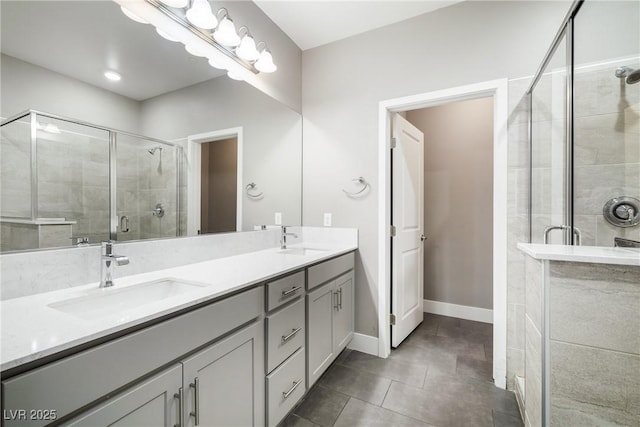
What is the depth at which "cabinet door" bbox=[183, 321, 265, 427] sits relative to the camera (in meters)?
0.92

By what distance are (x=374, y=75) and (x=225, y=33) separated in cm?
117

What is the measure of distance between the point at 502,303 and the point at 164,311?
6.41 feet

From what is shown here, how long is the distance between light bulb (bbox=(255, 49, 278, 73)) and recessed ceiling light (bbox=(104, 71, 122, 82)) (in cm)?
99

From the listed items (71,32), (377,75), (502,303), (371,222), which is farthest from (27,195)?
(502,303)

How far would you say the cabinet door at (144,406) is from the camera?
69cm

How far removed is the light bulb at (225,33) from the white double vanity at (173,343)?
1241mm

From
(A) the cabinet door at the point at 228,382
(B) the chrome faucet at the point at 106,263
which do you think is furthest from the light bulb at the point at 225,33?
(A) the cabinet door at the point at 228,382

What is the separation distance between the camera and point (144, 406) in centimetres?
79

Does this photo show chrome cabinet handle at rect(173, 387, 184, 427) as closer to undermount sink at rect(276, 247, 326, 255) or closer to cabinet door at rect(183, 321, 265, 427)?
cabinet door at rect(183, 321, 265, 427)

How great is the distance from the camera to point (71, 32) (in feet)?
3.64

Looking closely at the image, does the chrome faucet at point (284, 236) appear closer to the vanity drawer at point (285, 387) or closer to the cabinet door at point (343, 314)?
the cabinet door at point (343, 314)

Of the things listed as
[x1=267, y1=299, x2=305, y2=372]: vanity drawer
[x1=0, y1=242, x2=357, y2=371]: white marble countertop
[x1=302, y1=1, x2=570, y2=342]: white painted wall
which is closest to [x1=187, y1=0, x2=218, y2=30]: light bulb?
[x1=302, y1=1, x2=570, y2=342]: white painted wall

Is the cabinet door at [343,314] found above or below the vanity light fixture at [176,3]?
below

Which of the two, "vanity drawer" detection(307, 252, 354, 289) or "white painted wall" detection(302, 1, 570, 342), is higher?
"white painted wall" detection(302, 1, 570, 342)
